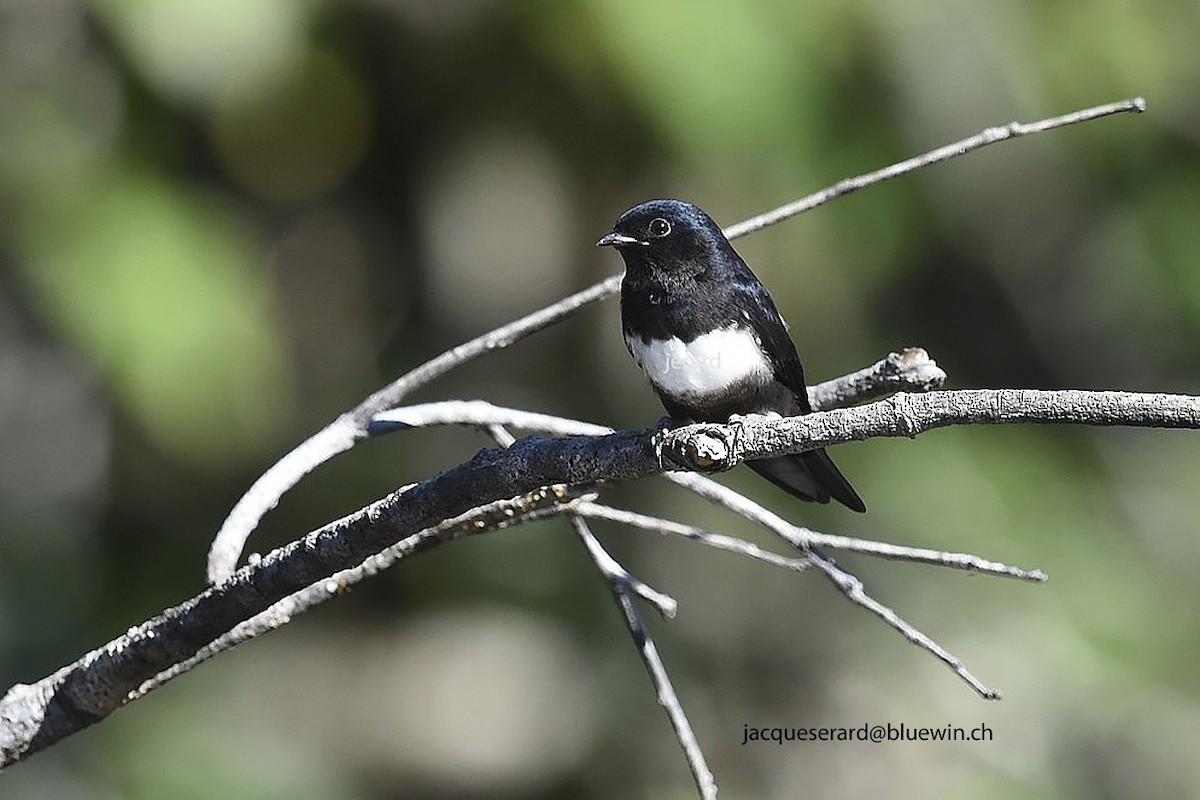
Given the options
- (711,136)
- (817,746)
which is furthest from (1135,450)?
(711,136)

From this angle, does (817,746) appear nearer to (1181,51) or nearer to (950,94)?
(950,94)

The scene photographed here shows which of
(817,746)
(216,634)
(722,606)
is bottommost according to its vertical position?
(817,746)

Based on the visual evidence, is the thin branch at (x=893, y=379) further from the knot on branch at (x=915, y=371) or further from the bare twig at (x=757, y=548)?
the bare twig at (x=757, y=548)

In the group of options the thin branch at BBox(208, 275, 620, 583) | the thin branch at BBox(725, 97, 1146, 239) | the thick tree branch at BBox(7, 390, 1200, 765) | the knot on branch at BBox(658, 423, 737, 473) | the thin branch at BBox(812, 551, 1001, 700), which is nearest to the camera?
the thick tree branch at BBox(7, 390, 1200, 765)

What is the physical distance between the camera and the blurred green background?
5723 mm

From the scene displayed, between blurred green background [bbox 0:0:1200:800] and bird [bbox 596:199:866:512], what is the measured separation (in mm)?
2309

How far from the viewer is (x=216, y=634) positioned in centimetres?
210

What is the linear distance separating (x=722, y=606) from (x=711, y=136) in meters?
2.57

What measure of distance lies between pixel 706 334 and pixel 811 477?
1.58 feet

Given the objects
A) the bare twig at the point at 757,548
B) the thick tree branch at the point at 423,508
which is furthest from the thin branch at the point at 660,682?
the thick tree branch at the point at 423,508

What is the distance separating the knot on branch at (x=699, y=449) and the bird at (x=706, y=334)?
40.2 inches

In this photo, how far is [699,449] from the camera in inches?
76.6

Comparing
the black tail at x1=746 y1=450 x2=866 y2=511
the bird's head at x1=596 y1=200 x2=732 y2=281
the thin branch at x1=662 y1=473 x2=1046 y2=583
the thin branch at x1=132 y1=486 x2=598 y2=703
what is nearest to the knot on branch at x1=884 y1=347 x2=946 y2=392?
the thin branch at x1=662 y1=473 x2=1046 y2=583

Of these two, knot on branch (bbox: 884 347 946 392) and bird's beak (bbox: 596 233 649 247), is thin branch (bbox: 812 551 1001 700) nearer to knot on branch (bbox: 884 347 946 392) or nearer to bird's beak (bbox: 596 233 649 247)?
knot on branch (bbox: 884 347 946 392)
